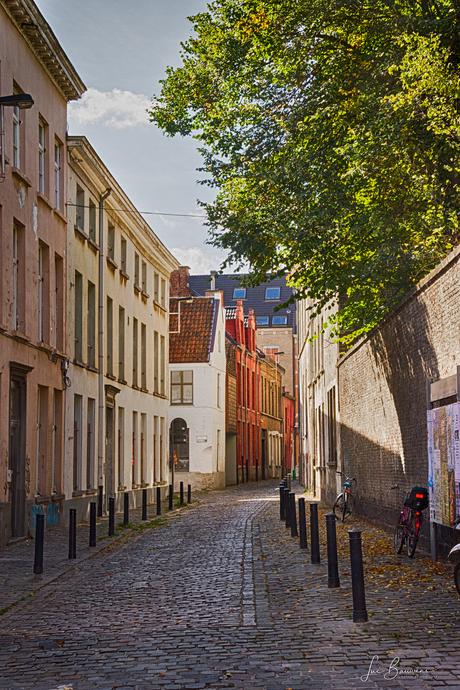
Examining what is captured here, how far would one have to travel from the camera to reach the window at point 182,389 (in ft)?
141

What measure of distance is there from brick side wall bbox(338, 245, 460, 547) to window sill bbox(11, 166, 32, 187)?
7.63 meters

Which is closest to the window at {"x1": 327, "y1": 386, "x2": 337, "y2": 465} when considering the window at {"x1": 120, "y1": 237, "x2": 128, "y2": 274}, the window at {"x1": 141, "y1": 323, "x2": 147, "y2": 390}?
the window at {"x1": 141, "y1": 323, "x2": 147, "y2": 390}

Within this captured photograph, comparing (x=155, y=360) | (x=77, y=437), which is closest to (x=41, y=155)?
(x=77, y=437)

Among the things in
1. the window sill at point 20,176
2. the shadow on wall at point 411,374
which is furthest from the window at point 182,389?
the shadow on wall at point 411,374

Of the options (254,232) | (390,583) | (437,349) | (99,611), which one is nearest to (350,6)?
(254,232)

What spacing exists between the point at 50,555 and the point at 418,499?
594 cm

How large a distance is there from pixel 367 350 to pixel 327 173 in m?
4.63

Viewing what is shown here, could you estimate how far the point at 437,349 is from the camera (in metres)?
12.2

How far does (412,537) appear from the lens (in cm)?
1216

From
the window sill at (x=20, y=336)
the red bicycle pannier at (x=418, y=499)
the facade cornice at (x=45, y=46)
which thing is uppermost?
the facade cornice at (x=45, y=46)

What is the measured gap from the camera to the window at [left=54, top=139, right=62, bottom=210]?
20844mm

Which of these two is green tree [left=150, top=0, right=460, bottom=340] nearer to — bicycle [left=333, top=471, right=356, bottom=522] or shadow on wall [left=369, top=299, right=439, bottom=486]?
shadow on wall [left=369, top=299, right=439, bottom=486]

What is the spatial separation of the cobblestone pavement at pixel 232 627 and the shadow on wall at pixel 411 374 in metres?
1.78

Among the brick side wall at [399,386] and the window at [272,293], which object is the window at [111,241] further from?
the window at [272,293]
